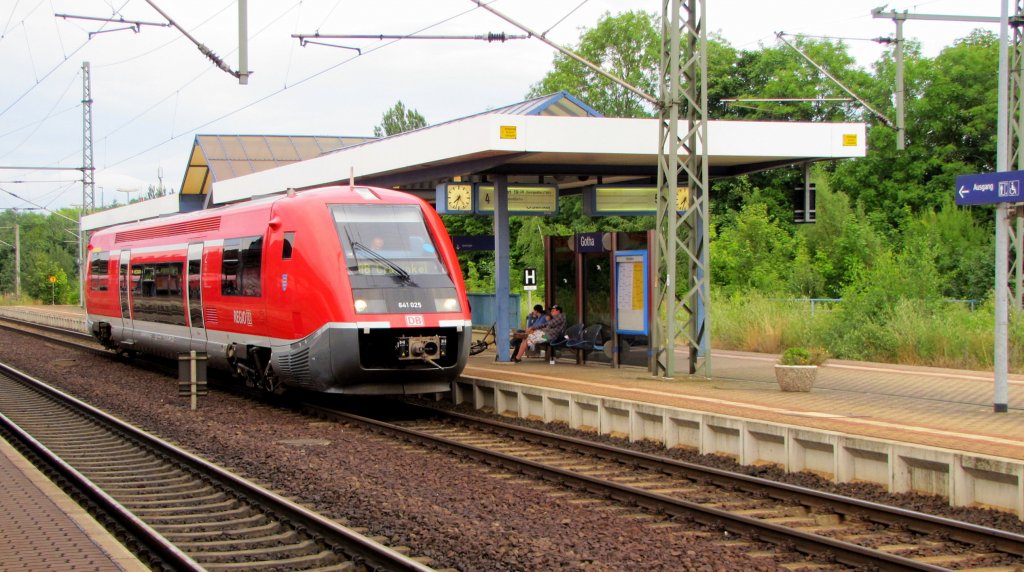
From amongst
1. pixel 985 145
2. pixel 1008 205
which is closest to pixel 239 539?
pixel 1008 205

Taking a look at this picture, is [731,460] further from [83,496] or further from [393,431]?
[83,496]

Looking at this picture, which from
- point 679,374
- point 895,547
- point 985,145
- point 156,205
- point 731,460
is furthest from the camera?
point 985,145

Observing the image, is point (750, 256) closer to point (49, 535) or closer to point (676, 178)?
point (676, 178)

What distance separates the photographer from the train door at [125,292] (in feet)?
78.7

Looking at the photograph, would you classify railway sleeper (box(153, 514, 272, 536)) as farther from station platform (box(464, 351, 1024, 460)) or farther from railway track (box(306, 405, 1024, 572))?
station platform (box(464, 351, 1024, 460))

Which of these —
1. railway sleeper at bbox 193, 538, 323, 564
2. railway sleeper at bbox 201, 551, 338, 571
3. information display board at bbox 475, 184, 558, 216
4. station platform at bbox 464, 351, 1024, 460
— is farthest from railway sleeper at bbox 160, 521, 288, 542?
information display board at bbox 475, 184, 558, 216

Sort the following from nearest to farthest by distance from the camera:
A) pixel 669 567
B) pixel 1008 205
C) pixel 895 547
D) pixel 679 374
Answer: pixel 669 567
pixel 895 547
pixel 1008 205
pixel 679 374

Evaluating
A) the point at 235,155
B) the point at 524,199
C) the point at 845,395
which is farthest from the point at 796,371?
the point at 235,155

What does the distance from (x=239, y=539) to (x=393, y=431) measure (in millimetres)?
5486

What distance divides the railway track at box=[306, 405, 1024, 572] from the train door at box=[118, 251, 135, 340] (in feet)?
42.0

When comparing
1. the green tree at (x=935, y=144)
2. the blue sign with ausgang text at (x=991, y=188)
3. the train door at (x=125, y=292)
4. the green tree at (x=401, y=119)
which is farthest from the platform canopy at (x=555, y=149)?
the green tree at (x=401, y=119)

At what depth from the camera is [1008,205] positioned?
13422 millimetres

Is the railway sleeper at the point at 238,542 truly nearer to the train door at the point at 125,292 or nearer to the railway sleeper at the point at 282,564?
the railway sleeper at the point at 282,564

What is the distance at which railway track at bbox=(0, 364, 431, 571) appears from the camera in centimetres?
795
